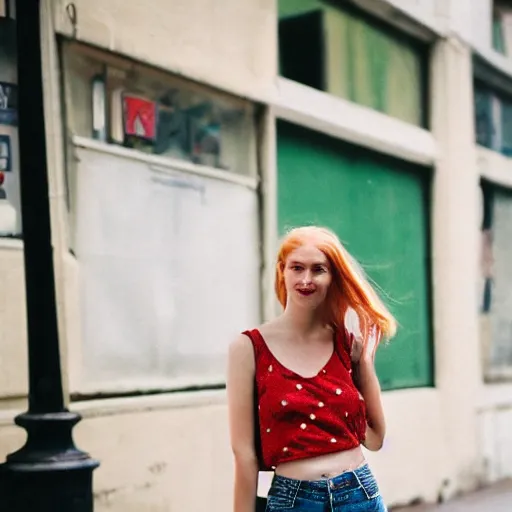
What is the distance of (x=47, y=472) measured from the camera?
4.09m

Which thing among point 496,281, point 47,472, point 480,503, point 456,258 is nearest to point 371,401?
point 47,472

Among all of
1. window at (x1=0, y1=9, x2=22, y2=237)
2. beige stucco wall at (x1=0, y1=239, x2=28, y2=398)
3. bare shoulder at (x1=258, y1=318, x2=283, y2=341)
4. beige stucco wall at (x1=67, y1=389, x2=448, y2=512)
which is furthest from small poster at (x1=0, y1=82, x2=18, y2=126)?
bare shoulder at (x1=258, y1=318, x2=283, y2=341)

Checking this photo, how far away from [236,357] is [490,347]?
7.09m

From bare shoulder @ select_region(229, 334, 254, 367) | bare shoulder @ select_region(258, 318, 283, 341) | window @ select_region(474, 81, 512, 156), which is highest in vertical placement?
window @ select_region(474, 81, 512, 156)

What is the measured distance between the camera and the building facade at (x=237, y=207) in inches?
222

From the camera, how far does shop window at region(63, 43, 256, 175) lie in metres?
5.75

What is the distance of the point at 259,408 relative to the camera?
3266 mm

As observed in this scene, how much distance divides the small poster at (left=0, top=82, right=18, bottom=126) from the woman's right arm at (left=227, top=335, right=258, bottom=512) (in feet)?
7.70

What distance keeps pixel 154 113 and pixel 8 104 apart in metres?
1.21

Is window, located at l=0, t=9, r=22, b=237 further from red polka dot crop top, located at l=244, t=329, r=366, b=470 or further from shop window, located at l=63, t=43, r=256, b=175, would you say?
red polka dot crop top, located at l=244, t=329, r=366, b=470

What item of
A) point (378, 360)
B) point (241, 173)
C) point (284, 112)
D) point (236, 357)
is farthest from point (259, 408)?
point (378, 360)

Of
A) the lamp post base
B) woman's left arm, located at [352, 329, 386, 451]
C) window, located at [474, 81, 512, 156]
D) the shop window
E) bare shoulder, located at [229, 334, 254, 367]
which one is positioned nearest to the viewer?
bare shoulder, located at [229, 334, 254, 367]

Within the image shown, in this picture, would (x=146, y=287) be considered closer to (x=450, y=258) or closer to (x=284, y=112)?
(x=284, y=112)

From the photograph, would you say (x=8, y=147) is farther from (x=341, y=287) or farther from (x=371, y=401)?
(x=371, y=401)
